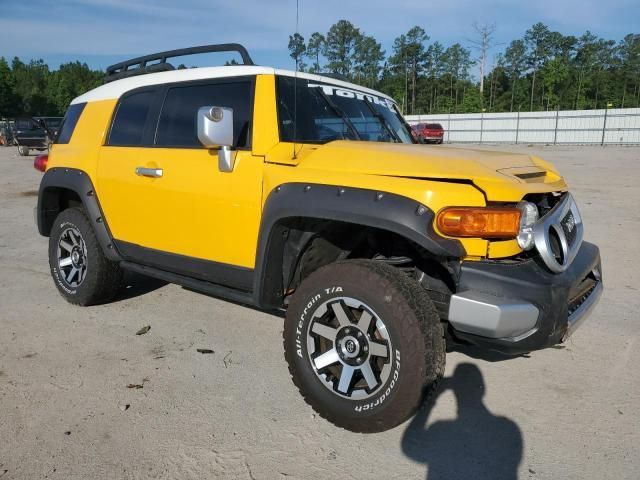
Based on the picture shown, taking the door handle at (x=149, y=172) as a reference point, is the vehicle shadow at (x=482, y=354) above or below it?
Answer: below

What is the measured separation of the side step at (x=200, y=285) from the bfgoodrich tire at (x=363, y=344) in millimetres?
515

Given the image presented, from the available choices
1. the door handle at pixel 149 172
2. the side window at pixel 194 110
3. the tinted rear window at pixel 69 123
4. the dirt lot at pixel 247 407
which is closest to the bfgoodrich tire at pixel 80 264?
the dirt lot at pixel 247 407

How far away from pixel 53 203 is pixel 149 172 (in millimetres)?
1727

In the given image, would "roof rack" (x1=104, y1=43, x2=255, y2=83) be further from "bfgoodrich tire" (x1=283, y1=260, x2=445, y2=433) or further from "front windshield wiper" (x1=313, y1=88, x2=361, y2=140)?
"bfgoodrich tire" (x1=283, y1=260, x2=445, y2=433)

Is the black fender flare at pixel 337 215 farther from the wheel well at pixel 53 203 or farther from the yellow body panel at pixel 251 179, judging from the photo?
the wheel well at pixel 53 203

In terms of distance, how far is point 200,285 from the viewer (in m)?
3.60

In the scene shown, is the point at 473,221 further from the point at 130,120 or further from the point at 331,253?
the point at 130,120

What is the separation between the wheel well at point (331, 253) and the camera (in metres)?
2.92

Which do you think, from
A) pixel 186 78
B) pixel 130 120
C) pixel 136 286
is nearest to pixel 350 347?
pixel 186 78

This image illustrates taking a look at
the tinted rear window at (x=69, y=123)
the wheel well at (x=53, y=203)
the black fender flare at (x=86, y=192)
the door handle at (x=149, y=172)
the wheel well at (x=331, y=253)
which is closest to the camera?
the wheel well at (x=331, y=253)

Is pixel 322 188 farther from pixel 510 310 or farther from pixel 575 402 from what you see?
pixel 575 402

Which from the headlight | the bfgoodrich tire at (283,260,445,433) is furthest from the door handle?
the headlight

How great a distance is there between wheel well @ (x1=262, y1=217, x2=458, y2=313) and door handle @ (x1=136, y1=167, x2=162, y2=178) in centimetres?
119

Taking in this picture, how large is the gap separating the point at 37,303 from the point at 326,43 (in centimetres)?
349
